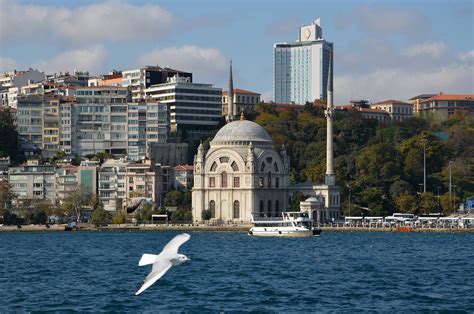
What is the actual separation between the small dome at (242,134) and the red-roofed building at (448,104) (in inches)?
2792

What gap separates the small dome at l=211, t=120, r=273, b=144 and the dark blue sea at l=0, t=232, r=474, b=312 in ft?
110

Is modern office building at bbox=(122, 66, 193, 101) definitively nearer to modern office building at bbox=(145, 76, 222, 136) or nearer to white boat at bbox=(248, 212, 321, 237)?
modern office building at bbox=(145, 76, 222, 136)

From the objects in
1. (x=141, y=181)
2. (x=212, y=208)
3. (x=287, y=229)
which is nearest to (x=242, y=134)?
(x=212, y=208)

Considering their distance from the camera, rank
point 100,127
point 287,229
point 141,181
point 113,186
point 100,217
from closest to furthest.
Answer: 1. point 287,229
2. point 100,217
3. point 141,181
4. point 113,186
5. point 100,127

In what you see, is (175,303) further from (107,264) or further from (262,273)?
(107,264)

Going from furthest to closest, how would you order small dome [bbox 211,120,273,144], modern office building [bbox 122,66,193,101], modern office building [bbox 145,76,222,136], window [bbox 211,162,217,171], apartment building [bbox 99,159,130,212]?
modern office building [bbox 122,66,193,101] < modern office building [bbox 145,76,222,136] < apartment building [bbox 99,159,130,212] < window [bbox 211,162,217,171] < small dome [bbox 211,120,273,144]

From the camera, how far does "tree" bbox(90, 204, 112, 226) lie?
10838cm

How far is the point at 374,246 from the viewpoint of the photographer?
240 ft

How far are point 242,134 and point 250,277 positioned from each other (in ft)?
211

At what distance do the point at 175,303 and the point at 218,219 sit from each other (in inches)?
2842

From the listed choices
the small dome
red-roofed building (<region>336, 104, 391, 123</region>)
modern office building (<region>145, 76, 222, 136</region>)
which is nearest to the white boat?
the small dome

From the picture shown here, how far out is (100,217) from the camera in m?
109

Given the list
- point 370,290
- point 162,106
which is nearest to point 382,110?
point 162,106

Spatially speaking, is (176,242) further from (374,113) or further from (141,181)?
(374,113)
